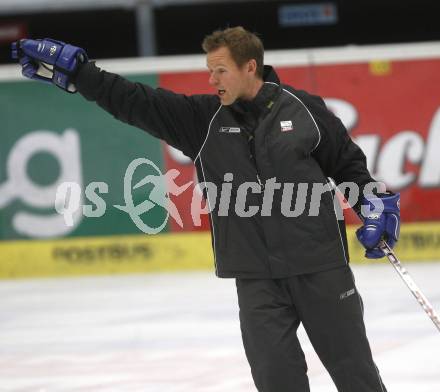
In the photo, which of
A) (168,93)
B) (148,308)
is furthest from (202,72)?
(168,93)

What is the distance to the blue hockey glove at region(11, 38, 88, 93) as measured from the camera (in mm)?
3652

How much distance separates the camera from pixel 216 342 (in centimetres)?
661

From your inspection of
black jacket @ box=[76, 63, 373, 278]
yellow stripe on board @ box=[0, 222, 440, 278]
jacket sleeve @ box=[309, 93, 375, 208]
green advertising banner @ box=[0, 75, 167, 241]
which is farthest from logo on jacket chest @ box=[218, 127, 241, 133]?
green advertising banner @ box=[0, 75, 167, 241]

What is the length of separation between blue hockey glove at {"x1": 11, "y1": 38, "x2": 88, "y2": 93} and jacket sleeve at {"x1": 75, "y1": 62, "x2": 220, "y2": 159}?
0.04 meters

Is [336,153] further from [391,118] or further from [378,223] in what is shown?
[391,118]

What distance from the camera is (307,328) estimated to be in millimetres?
3693

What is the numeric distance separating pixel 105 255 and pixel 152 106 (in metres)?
6.95

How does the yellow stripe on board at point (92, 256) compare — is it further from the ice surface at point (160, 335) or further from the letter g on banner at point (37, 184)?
the ice surface at point (160, 335)

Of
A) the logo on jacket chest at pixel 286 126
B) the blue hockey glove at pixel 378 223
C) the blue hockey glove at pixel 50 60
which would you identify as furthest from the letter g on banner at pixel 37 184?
the logo on jacket chest at pixel 286 126

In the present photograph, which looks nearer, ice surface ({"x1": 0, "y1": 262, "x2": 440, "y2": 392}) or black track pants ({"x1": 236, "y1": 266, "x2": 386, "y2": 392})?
black track pants ({"x1": 236, "y1": 266, "x2": 386, "y2": 392})

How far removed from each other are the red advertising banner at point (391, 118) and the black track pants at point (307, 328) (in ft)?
21.6

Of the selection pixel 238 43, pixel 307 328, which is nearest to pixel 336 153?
pixel 238 43

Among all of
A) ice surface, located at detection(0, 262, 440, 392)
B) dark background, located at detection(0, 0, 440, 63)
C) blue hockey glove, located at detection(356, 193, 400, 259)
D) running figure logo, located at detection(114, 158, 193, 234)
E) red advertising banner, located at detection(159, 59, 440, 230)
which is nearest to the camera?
blue hockey glove, located at detection(356, 193, 400, 259)

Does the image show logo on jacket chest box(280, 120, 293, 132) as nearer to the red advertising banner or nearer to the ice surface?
the ice surface
